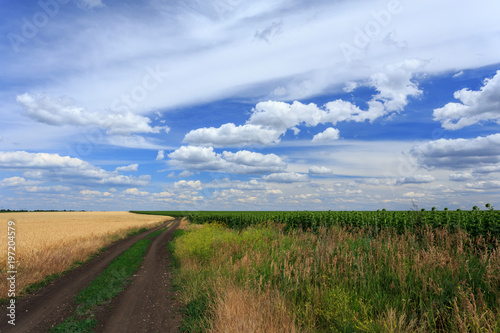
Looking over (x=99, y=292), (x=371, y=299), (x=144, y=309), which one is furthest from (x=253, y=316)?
(x=99, y=292)

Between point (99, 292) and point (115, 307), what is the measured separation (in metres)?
1.99

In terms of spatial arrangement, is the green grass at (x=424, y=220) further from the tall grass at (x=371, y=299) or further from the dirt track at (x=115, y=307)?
the dirt track at (x=115, y=307)

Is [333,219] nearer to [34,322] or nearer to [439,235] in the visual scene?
[439,235]

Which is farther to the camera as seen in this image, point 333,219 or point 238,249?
point 333,219

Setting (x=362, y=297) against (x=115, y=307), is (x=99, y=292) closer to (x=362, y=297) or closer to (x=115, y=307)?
(x=115, y=307)

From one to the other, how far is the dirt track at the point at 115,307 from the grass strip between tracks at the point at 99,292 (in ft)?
0.87

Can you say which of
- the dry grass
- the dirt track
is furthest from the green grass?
the dirt track

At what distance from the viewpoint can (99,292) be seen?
1055 centimetres

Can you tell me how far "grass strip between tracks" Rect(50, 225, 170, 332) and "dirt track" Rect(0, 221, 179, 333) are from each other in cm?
27

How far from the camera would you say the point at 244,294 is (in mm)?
6145

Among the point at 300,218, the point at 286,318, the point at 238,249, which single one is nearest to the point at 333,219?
the point at 300,218

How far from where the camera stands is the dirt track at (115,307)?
7648mm

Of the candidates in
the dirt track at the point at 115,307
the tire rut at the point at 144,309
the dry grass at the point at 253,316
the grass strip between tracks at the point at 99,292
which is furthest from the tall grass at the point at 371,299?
the grass strip between tracks at the point at 99,292

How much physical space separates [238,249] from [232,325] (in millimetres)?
6210
